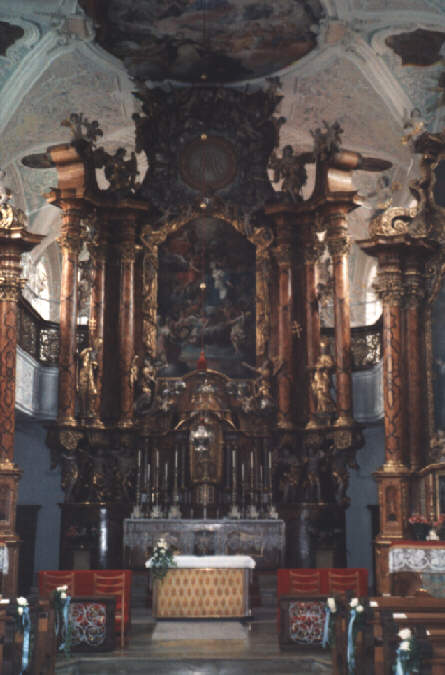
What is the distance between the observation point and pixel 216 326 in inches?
770

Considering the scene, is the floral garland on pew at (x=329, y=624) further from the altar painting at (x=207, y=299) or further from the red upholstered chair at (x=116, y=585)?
the altar painting at (x=207, y=299)

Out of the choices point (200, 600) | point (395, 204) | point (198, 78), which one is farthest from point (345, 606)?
point (395, 204)

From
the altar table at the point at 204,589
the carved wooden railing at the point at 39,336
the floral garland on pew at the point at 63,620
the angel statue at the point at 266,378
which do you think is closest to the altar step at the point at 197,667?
the floral garland on pew at the point at 63,620

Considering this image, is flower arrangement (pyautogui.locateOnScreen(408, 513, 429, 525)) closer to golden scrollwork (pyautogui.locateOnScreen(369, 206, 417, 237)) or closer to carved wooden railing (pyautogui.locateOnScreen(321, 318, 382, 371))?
golden scrollwork (pyautogui.locateOnScreen(369, 206, 417, 237))

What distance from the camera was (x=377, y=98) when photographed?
2002cm

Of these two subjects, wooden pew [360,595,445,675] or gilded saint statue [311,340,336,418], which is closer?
wooden pew [360,595,445,675]

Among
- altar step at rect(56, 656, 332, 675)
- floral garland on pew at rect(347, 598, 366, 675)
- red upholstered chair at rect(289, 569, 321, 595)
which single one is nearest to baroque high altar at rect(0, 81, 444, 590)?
red upholstered chair at rect(289, 569, 321, 595)

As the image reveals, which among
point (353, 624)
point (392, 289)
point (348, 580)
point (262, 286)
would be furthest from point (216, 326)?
point (353, 624)

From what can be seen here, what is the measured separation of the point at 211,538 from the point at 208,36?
32.2ft

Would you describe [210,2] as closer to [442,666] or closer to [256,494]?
[256,494]

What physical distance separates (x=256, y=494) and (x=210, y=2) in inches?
372

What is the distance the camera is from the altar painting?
19406mm

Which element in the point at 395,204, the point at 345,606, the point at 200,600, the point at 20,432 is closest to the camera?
the point at 345,606

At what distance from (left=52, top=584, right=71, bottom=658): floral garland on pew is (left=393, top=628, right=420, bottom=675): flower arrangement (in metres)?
5.03
